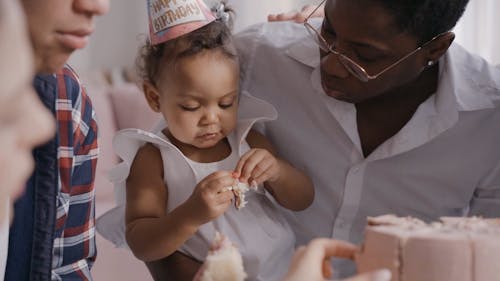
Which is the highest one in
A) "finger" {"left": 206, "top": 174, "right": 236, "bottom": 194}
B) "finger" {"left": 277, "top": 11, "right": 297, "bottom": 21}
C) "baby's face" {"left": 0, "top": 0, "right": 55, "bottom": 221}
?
"baby's face" {"left": 0, "top": 0, "right": 55, "bottom": 221}

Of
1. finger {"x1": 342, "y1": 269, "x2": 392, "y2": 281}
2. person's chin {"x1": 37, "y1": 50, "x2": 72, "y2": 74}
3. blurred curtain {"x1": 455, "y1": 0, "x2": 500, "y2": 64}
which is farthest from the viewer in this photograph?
blurred curtain {"x1": 455, "y1": 0, "x2": 500, "y2": 64}

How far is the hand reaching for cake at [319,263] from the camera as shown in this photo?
73cm

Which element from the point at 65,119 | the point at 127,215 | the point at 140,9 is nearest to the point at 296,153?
the point at 127,215

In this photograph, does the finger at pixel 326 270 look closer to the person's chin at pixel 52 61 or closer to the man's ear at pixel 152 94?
the person's chin at pixel 52 61

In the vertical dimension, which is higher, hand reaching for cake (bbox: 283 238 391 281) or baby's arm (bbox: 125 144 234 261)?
hand reaching for cake (bbox: 283 238 391 281)

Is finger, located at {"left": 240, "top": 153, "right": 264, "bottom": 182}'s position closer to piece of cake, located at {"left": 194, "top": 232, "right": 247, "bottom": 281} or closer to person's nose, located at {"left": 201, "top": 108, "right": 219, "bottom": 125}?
person's nose, located at {"left": 201, "top": 108, "right": 219, "bottom": 125}

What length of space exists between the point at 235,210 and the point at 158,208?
0.15 metres

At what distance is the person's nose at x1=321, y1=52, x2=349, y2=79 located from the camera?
1270mm

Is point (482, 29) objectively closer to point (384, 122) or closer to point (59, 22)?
point (384, 122)

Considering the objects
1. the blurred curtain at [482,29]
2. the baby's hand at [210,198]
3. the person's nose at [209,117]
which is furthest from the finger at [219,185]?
the blurred curtain at [482,29]

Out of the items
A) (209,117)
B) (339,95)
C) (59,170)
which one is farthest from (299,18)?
(59,170)

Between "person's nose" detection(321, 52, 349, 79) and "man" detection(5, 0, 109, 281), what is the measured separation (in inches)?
17.0

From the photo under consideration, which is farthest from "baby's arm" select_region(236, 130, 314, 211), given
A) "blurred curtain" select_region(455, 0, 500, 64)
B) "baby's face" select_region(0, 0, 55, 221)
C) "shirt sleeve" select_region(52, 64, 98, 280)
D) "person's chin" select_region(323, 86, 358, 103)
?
"blurred curtain" select_region(455, 0, 500, 64)

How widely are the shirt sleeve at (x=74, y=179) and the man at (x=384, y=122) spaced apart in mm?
371
